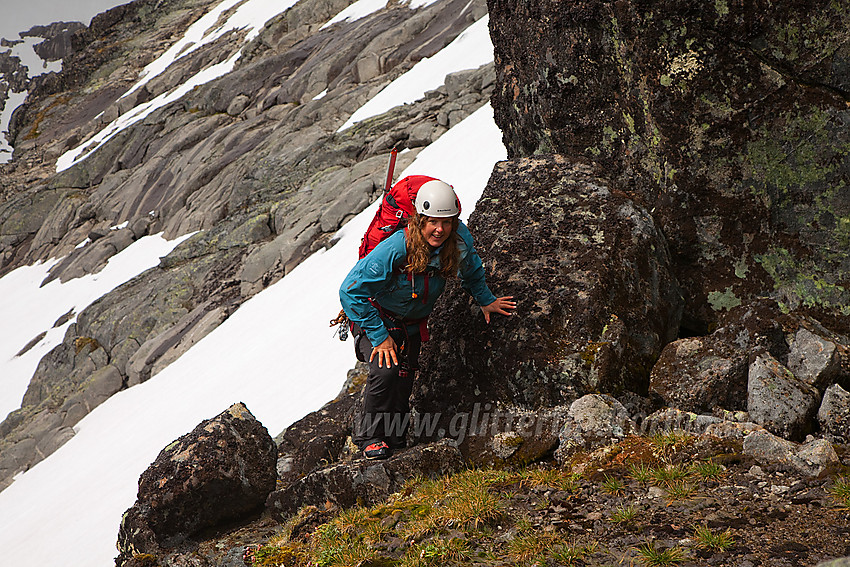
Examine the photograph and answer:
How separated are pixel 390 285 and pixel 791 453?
3977 millimetres

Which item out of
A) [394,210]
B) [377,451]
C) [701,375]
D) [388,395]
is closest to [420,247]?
[394,210]

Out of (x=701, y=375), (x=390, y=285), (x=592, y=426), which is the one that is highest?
(x=390, y=285)

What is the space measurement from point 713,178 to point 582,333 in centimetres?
241

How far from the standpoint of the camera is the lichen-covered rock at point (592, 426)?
613 cm

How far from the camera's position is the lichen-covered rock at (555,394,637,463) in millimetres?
6133

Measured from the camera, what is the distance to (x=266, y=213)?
31.2m

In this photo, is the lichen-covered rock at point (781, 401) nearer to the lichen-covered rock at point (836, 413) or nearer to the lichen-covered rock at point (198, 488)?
the lichen-covered rock at point (836, 413)

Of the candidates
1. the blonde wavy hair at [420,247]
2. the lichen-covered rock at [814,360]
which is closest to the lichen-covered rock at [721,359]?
the lichen-covered rock at [814,360]

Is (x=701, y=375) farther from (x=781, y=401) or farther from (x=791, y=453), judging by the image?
(x=791, y=453)

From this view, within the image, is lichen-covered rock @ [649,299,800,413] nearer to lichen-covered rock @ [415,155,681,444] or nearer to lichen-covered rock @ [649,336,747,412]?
lichen-covered rock @ [649,336,747,412]

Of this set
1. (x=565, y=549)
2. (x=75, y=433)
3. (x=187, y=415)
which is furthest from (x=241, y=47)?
(x=565, y=549)

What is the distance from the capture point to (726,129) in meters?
6.95

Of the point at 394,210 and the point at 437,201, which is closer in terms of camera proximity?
the point at 437,201

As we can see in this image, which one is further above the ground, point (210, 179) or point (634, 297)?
point (210, 179)
